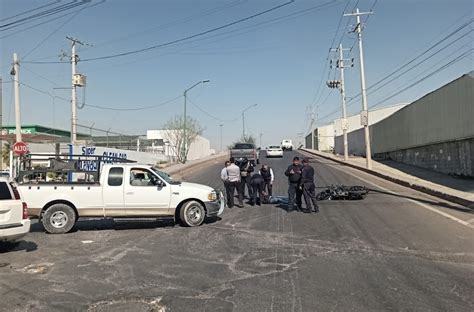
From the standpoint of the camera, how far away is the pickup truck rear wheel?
12.6m

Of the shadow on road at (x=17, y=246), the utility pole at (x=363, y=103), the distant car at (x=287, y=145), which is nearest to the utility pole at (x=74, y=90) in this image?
the utility pole at (x=363, y=103)

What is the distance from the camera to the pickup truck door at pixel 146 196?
1301 cm

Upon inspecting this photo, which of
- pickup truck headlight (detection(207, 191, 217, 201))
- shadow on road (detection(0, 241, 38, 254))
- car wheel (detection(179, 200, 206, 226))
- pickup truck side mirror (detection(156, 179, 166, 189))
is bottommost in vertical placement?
shadow on road (detection(0, 241, 38, 254))

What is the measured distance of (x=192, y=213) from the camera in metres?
13.2

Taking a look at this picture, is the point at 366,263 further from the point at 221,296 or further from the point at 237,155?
the point at 237,155

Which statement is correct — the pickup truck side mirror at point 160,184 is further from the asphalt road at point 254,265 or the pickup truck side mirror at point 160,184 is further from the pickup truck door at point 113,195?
the asphalt road at point 254,265

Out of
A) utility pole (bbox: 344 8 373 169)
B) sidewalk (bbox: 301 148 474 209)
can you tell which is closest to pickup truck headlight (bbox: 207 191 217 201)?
sidewalk (bbox: 301 148 474 209)

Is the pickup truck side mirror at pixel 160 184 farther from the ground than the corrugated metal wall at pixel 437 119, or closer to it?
closer to it

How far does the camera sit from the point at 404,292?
260 inches

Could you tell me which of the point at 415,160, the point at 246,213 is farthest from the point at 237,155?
the point at 246,213

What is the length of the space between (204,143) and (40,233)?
245ft

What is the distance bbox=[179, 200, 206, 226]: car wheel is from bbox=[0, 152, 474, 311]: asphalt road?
1.84 ft

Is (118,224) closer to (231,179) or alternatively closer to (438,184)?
(231,179)

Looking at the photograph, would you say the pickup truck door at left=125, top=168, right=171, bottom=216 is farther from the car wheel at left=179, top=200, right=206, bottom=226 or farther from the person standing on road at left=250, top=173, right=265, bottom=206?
the person standing on road at left=250, top=173, right=265, bottom=206
